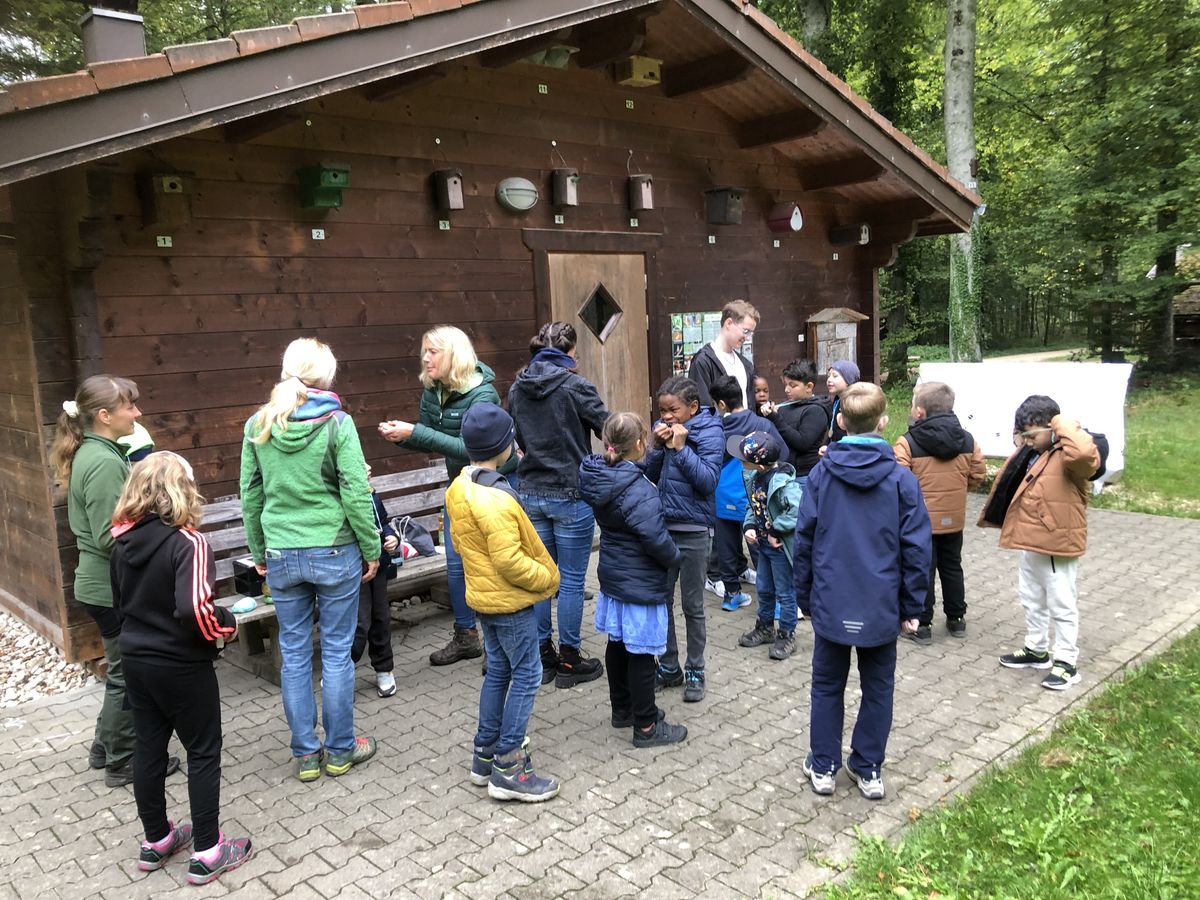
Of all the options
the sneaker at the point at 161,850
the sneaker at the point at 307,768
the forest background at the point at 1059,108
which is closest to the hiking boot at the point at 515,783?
the sneaker at the point at 307,768

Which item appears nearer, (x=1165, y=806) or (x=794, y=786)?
(x=1165, y=806)

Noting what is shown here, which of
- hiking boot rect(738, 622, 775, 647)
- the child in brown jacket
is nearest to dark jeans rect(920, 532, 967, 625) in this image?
the child in brown jacket

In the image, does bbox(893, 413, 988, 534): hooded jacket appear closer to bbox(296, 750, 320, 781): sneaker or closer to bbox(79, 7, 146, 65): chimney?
bbox(296, 750, 320, 781): sneaker

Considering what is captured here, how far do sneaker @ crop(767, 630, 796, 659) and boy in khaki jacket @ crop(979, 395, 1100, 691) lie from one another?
1.30 m

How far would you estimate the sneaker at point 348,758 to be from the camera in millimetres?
3869

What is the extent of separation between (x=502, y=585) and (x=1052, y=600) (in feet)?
10.2

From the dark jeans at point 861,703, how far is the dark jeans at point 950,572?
1.84 meters

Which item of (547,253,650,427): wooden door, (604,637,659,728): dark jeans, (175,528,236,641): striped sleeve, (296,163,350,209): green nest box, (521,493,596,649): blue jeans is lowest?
(604,637,659,728): dark jeans

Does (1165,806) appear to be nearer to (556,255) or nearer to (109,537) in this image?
(109,537)

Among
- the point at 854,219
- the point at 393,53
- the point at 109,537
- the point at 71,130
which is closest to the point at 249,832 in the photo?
the point at 109,537

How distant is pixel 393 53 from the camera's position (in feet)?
15.5

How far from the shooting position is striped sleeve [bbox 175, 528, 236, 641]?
2.99 metres

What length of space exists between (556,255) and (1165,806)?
226 inches

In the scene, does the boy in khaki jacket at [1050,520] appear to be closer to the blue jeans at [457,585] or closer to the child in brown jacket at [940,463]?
the child in brown jacket at [940,463]
